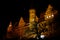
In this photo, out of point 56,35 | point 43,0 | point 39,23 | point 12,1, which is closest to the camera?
point 56,35

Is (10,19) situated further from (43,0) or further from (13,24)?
(43,0)

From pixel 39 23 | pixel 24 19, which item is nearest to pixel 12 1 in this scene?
pixel 24 19

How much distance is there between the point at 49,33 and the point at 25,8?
0.85 metres

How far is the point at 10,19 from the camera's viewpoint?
4.36 metres

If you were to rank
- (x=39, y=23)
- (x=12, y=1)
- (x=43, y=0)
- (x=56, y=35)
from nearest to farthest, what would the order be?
(x=56, y=35) → (x=39, y=23) → (x=43, y=0) → (x=12, y=1)

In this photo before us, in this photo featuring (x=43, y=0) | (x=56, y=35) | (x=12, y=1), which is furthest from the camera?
(x=12, y=1)

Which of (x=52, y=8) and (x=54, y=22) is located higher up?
(x=52, y=8)

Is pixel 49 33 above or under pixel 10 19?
under

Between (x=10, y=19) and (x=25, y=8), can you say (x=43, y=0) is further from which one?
(x=10, y=19)

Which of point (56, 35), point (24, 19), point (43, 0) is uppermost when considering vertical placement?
point (43, 0)

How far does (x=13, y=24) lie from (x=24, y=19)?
9.5 inches

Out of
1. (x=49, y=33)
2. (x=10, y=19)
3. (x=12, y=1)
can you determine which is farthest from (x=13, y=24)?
(x=49, y=33)

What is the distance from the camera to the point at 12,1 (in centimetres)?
438

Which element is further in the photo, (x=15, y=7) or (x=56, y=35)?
(x=15, y=7)
